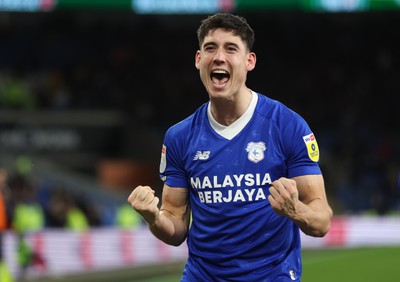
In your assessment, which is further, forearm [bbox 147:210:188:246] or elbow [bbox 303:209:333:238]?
forearm [bbox 147:210:188:246]

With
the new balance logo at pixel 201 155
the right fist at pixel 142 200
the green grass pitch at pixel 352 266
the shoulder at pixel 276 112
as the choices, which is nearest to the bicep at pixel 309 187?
the shoulder at pixel 276 112

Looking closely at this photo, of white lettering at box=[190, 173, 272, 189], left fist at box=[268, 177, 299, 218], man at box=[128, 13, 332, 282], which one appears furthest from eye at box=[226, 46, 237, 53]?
left fist at box=[268, 177, 299, 218]

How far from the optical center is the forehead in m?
4.66

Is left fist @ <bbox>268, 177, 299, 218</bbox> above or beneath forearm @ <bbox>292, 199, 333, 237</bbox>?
above

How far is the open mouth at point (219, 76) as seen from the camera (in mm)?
4652

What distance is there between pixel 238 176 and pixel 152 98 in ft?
68.7

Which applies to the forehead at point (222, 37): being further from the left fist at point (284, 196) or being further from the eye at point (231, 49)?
the left fist at point (284, 196)

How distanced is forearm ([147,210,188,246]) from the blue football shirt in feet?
0.44

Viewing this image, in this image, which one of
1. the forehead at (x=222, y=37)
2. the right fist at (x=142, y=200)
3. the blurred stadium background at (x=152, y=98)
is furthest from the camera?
the blurred stadium background at (x=152, y=98)

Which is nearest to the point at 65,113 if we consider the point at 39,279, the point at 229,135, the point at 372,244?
the point at 372,244

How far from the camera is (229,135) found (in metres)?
4.81

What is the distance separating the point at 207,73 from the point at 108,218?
607 inches

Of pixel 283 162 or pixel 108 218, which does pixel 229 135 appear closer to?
pixel 283 162

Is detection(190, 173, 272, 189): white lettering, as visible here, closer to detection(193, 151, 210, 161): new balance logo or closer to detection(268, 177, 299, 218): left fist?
detection(193, 151, 210, 161): new balance logo
